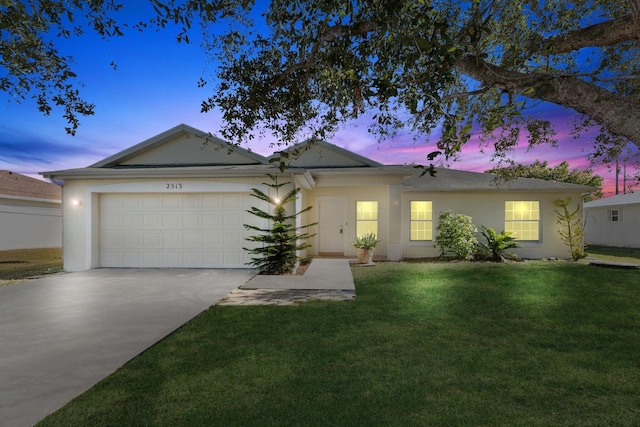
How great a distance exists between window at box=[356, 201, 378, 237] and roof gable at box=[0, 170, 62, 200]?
56.9 feet

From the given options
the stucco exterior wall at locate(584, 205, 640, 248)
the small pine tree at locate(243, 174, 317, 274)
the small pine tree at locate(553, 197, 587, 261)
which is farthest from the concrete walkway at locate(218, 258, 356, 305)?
the stucco exterior wall at locate(584, 205, 640, 248)

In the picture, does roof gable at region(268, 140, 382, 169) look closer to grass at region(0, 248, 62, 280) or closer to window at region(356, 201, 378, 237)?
window at region(356, 201, 378, 237)

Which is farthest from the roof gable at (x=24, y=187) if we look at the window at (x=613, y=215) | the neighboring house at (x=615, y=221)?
the window at (x=613, y=215)

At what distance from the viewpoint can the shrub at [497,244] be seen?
1271cm

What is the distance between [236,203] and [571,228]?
12658 mm

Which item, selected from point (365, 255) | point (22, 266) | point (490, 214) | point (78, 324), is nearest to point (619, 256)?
point (490, 214)

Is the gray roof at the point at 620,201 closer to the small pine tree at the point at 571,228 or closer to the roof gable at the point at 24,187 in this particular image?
the small pine tree at the point at 571,228

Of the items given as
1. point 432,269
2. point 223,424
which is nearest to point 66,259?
point 223,424

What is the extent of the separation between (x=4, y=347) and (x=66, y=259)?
294 inches

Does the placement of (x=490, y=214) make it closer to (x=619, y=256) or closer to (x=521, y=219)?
(x=521, y=219)

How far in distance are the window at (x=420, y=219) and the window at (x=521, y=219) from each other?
301 centimetres

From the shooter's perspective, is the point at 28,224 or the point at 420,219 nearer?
the point at 420,219

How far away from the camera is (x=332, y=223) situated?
14.2m

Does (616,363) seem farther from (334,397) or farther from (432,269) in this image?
(432,269)
